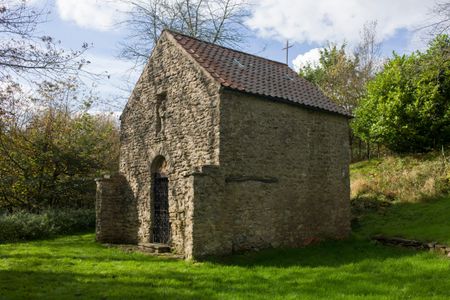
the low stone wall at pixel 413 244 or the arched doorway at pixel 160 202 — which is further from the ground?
the arched doorway at pixel 160 202

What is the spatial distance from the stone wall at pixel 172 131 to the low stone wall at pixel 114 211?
38 centimetres

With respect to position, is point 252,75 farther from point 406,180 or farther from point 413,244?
point 406,180

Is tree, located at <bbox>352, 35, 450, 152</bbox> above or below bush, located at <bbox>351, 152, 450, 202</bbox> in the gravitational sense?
above

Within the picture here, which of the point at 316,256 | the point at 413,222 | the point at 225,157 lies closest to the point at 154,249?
the point at 225,157

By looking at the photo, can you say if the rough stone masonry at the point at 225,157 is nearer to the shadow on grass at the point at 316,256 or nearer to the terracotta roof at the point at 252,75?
the terracotta roof at the point at 252,75

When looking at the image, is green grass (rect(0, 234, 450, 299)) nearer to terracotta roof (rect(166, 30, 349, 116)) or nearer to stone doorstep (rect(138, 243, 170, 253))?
stone doorstep (rect(138, 243, 170, 253))

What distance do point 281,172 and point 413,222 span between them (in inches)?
210

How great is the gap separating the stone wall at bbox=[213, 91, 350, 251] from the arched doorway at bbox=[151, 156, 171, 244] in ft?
10.4

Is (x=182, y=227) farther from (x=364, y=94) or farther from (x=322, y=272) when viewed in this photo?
(x=364, y=94)

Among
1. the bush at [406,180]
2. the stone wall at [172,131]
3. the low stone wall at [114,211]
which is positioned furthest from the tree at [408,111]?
the low stone wall at [114,211]

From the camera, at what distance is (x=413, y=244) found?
40.2ft

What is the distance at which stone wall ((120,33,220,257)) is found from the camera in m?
12.4

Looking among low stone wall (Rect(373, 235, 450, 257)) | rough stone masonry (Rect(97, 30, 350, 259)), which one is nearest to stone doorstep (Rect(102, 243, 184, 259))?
rough stone masonry (Rect(97, 30, 350, 259))

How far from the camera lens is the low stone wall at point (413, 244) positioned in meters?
11.2
